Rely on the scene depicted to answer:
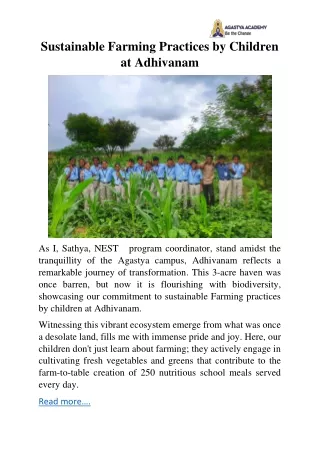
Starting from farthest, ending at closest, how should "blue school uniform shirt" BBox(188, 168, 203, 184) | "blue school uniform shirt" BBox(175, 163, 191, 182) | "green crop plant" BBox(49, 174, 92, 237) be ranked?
"blue school uniform shirt" BBox(188, 168, 203, 184) → "blue school uniform shirt" BBox(175, 163, 191, 182) → "green crop plant" BBox(49, 174, 92, 237)

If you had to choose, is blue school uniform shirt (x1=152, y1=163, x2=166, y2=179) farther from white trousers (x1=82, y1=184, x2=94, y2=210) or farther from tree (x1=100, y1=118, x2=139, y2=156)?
white trousers (x1=82, y1=184, x2=94, y2=210)

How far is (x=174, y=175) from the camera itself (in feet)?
15.3

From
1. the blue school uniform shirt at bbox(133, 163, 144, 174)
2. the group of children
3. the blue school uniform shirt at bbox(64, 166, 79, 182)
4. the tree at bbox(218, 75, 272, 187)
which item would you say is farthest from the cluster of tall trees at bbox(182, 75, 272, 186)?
the blue school uniform shirt at bbox(64, 166, 79, 182)

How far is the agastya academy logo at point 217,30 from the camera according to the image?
348cm

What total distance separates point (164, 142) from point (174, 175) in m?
0.53

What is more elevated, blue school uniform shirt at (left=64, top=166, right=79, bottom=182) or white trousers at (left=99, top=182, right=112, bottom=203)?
blue school uniform shirt at (left=64, top=166, right=79, bottom=182)

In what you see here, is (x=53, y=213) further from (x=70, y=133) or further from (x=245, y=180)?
(x=245, y=180)

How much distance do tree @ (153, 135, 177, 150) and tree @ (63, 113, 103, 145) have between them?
609mm

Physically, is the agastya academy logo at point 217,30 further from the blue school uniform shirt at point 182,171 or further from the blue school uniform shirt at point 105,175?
the blue school uniform shirt at point 105,175

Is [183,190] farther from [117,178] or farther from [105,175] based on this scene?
[105,175]

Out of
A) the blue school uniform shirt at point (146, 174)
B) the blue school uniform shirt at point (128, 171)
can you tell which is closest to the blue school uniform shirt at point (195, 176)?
the blue school uniform shirt at point (146, 174)

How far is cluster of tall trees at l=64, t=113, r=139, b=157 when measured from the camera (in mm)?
3965

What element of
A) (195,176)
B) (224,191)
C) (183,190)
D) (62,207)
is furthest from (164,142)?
(62,207)

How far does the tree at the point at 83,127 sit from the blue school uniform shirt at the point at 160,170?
0.73 meters
